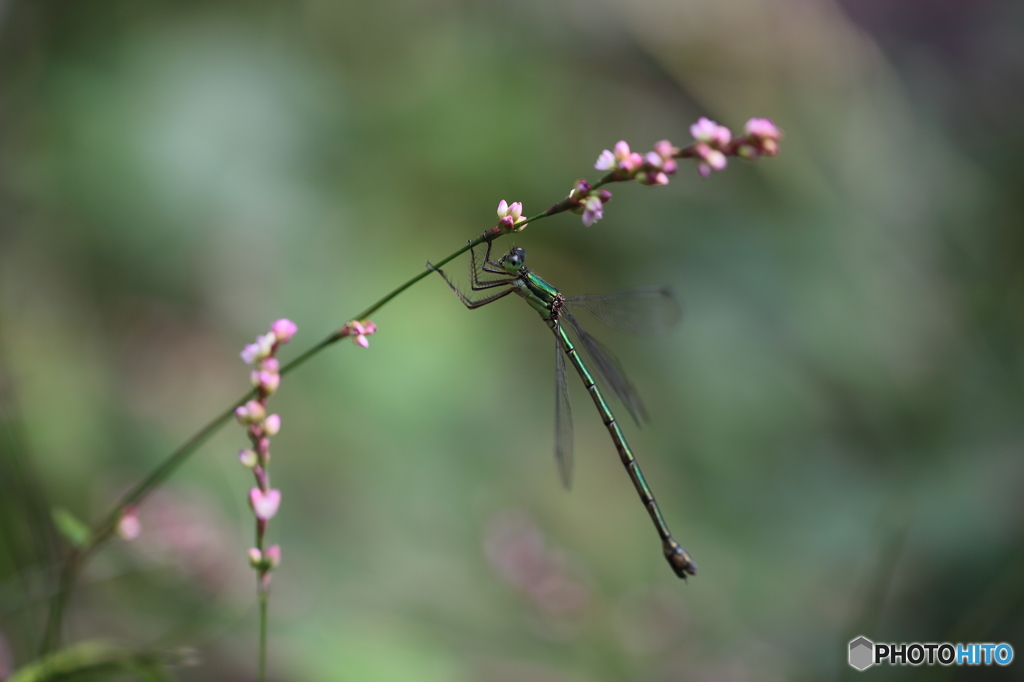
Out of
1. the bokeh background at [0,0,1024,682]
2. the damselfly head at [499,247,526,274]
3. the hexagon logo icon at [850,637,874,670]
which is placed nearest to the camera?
the damselfly head at [499,247,526,274]

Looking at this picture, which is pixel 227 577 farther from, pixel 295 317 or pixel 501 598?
pixel 295 317

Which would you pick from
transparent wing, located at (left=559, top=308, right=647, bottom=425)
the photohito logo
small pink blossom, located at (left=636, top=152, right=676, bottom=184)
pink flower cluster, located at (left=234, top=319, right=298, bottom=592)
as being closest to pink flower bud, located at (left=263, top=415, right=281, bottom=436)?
pink flower cluster, located at (left=234, top=319, right=298, bottom=592)

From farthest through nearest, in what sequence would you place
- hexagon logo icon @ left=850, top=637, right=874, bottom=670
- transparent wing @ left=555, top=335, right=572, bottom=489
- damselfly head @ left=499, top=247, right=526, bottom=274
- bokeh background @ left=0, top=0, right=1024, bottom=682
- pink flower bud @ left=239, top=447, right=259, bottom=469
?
bokeh background @ left=0, top=0, right=1024, bottom=682
hexagon logo icon @ left=850, top=637, right=874, bottom=670
transparent wing @ left=555, top=335, right=572, bottom=489
damselfly head @ left=499, top=247, right=526, bottom=274
pink flower bud @ left=239, top=447, right=259, bottom=469

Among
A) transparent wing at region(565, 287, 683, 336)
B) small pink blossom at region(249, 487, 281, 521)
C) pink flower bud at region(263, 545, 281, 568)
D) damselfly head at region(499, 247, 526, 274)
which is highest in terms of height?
transparent wing at region(565, 287, 683, 336)

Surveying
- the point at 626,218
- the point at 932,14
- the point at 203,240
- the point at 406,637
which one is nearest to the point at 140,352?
the point at 203,240

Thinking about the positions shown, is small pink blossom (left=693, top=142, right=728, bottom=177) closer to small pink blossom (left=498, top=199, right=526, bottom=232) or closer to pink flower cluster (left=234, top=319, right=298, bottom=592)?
small pink blossom (left=498, top=199, right=526, bottom=232)

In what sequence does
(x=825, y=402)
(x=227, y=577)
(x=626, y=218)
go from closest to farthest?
(x=227, y=577) → (x=825, y=402) → (x=626, y=218)

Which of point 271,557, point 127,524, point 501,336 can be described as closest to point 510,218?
point 271,557

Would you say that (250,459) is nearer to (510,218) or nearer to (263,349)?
(263,349)
